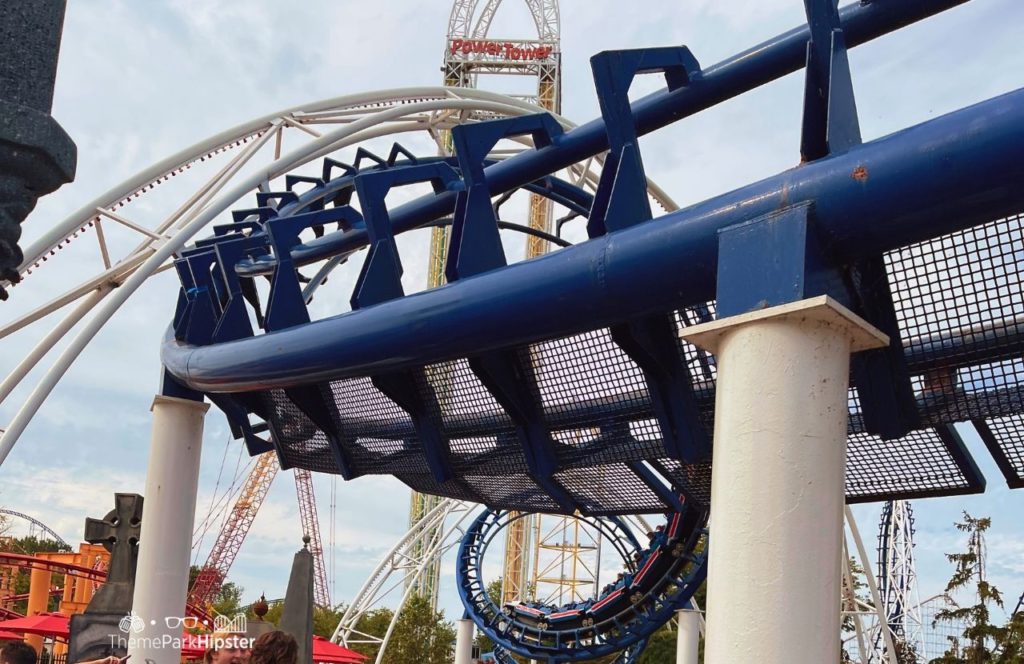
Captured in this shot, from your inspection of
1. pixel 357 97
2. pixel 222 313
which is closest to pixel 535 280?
pixel 222 313

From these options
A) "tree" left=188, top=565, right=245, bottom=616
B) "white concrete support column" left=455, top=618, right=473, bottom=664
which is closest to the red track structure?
"tree" left=188, top=565, right=245, bottom=616

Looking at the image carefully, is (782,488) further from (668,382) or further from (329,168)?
(329,168)

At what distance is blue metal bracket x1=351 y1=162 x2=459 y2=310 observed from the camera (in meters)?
6.18

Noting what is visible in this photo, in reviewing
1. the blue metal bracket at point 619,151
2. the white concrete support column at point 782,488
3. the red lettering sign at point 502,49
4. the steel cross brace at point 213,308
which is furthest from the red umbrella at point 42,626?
the red lettering sign at point 502,49

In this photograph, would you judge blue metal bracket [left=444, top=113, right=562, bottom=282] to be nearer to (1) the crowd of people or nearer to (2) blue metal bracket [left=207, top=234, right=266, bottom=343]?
(1) the crowd of people

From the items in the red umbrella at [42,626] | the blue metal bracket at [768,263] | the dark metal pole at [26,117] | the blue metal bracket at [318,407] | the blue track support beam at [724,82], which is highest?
the blue track support beam at [724,82]

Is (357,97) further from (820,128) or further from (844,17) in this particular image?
(820,128)

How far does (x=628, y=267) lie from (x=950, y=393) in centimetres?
144

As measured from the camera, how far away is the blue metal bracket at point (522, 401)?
590 centimetres

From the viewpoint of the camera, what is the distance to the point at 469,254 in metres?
5.54

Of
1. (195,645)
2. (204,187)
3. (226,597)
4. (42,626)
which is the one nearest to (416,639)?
(42,626)

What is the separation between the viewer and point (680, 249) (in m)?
4.25

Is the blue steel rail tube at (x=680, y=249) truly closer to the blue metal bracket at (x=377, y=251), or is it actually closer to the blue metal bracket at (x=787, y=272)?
the blue metal bracket at (x=787, y=272)

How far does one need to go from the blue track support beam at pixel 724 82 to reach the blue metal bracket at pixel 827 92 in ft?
2.57
